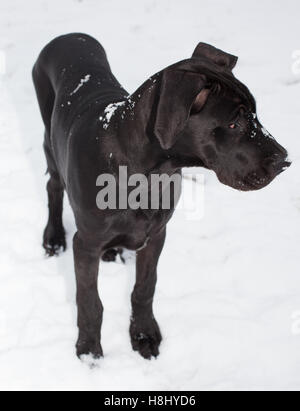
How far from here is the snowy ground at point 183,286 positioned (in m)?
3.15

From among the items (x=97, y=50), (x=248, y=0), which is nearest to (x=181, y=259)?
(x=97, y=50)

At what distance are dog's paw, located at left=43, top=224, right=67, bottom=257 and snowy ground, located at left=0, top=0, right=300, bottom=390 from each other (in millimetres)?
69

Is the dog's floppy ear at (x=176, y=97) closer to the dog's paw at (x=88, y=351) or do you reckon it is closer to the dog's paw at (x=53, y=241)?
the dog's paw at (x=88, y=351)

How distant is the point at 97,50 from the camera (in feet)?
11.6

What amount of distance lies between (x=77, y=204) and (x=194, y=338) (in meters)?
1.19

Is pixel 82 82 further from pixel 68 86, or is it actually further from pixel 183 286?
pixel 183 286

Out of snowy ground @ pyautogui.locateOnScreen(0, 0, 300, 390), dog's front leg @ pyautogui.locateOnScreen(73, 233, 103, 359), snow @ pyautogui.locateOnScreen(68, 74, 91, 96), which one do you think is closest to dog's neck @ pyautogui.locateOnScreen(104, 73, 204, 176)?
dog's front leg @ pyautogui.locateOnScreen(73, 233, 103, 359)

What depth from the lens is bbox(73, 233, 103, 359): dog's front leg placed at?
281 cm

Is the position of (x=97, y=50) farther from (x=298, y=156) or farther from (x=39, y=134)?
(x=298, y=156)

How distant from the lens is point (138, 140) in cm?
241

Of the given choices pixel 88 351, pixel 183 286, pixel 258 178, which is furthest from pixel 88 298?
pixel 258 178

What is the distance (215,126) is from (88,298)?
1.25m

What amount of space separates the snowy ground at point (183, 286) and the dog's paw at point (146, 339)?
0.15 feet
